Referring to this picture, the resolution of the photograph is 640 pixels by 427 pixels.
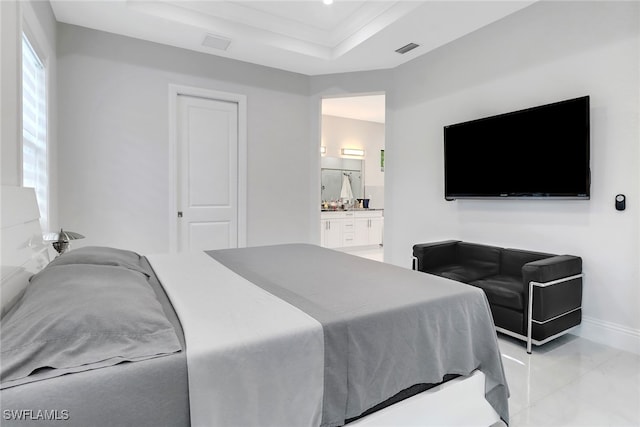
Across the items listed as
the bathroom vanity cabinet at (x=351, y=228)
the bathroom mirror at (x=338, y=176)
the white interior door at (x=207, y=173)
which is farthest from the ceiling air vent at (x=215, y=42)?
the bathroom mirror at (x=338, y=176)

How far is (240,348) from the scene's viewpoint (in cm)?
100

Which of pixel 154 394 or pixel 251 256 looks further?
pixel 251 256

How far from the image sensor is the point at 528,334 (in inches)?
97.0

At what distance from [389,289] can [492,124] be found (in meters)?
2.46

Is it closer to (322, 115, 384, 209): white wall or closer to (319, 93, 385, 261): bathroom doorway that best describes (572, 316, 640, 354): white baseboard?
(319, 93, 385, 261): bathroom doorway

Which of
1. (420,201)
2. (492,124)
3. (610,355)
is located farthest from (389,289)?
(420,201)

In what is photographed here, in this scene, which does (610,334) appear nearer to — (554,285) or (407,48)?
(554,285)

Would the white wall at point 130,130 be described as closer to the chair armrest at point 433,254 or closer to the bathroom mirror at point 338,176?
the chair armrest at point 433,254

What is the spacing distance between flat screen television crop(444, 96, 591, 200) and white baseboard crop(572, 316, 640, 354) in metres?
1.00

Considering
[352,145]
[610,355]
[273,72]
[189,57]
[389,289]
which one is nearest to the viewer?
[389,289]

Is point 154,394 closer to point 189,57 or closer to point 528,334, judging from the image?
point 528,334

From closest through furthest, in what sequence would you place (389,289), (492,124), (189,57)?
(389,289) → (492,124) → (189,57)

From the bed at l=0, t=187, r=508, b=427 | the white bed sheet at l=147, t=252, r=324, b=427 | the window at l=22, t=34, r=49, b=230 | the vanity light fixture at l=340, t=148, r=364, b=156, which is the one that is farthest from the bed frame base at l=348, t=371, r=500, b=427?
the vanity light fixture at l=340, t=148, r=364, b=156

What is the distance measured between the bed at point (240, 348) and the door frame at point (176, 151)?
2.07m
